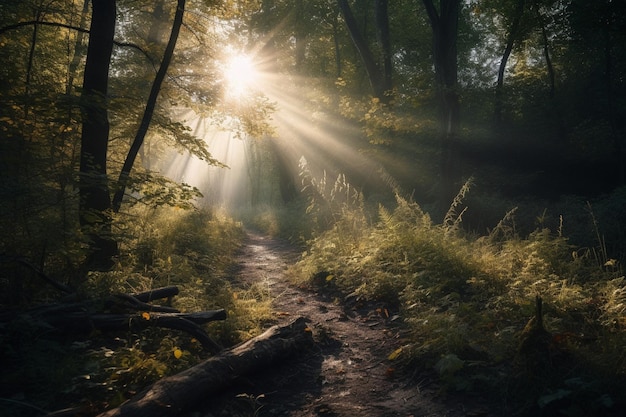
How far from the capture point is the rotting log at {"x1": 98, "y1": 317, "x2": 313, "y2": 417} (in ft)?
9.68

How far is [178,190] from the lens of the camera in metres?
6.36

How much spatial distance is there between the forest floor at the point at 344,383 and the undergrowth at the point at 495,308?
0.24 m

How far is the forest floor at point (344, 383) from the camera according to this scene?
3.44 m

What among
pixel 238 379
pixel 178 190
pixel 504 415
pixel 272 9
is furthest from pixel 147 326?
pixel 272 9

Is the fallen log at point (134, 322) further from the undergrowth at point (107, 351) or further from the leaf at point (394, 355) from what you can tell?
the leaf at point (394, 355)

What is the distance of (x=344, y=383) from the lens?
13.3 feet

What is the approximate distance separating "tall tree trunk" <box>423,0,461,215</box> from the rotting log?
329 inches

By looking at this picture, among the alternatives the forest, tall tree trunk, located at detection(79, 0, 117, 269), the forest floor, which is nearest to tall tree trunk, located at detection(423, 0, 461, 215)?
the forest

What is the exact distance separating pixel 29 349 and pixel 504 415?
166 inches

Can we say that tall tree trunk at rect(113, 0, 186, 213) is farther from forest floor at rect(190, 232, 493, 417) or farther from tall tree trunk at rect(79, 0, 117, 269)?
forest floor at rect(190, 232, 493, 417)

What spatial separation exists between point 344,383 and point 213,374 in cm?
140

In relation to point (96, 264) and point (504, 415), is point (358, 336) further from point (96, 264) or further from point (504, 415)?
point (96, 264)

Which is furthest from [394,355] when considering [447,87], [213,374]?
[447,87]

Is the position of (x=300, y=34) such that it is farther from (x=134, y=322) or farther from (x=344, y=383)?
(x=344, y=383)
